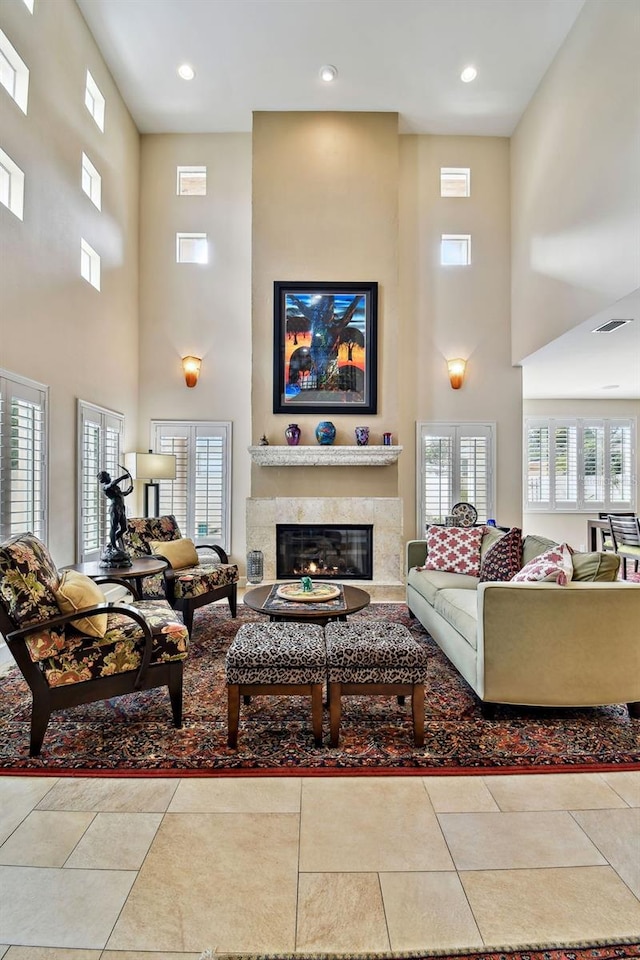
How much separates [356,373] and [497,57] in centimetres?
373

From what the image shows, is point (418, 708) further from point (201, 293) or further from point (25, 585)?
point (201, 293)

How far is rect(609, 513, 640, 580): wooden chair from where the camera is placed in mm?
6391

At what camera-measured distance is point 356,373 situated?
6.25 metres

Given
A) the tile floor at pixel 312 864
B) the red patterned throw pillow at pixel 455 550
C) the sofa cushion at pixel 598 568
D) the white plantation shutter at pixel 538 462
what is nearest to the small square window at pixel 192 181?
the red patterned throw pillow at pixel 455 550

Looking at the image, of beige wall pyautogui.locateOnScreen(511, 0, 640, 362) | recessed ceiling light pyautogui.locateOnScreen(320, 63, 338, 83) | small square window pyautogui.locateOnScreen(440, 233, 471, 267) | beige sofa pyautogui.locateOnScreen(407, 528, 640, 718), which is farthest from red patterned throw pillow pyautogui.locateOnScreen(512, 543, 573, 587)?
recessed ceiling light pyautogui.locateOnScreen(320, 63, 338, 83)

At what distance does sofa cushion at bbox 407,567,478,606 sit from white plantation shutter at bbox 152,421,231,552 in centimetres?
291

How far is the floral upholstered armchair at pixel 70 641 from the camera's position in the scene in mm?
2484

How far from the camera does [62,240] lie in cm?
454

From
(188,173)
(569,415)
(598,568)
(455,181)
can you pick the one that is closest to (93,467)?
(188,173)

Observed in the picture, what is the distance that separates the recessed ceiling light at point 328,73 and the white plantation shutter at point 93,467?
14.9 ft

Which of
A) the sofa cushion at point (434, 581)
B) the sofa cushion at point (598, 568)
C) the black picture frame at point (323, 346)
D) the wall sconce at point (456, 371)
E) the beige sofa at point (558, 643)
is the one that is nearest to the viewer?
the beige sofa at point (558, 643)

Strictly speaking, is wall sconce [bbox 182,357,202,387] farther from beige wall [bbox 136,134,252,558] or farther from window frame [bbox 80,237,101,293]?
window frame [bbox 80,237,101,293]

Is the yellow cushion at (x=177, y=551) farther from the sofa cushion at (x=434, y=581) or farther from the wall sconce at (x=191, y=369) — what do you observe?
the wall sconce at (x=191, y=369)

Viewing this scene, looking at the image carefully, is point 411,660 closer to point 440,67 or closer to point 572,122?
point 572,122
